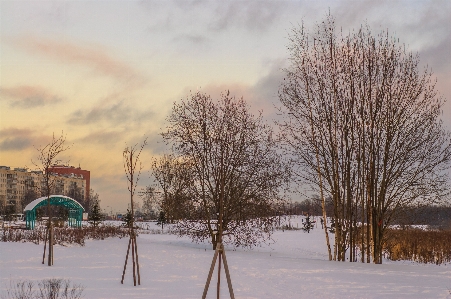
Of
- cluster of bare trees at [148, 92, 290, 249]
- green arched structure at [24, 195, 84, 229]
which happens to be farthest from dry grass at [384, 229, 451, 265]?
green arched structure at [24, 195, 84, 229]

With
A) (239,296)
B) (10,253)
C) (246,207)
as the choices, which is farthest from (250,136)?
(239,296)

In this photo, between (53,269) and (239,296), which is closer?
(239,296)

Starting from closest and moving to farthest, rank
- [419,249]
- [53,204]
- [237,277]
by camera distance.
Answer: [237,277]
[419,249]
[53,204]

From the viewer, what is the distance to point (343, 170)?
18.3 m

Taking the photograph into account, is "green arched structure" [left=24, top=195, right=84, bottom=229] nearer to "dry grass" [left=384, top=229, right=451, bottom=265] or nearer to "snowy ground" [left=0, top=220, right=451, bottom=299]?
"snowy ground" [left=0, top=220, right=451, bottom=299]

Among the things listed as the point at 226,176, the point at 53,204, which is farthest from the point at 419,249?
the point at 53,204

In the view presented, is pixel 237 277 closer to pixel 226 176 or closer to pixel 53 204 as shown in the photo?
pixel 226 176

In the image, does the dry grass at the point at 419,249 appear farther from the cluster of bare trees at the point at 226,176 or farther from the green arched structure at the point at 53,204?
the green arched structure at the point at 53,204

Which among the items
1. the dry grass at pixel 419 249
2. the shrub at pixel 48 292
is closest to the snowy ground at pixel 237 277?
the shrub at pixel 48 292

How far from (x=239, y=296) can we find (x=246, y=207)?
44.5ft

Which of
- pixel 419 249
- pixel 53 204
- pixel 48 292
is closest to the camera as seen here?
pixel 48 292

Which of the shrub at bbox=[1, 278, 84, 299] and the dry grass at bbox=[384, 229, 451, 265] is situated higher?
the shrub at bbox=[1, 278, 84, 299]

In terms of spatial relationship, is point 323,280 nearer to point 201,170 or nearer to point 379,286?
point 379,286

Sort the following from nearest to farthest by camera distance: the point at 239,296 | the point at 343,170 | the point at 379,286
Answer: the point at 239,296 < the point at 379,286 < the point at 343,170
